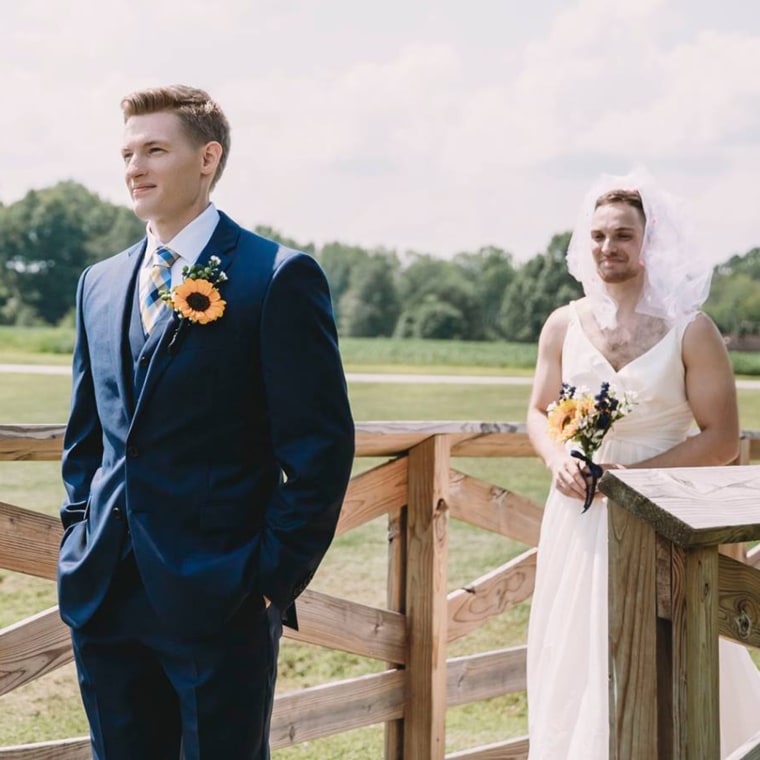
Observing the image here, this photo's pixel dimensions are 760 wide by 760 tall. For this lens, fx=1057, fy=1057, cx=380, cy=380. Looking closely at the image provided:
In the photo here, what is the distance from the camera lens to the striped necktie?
7.20 feet

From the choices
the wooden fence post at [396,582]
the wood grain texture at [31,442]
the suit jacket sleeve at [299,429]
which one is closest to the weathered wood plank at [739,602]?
the suit jacket sleeve at [299,429]

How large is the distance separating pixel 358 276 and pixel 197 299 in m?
46.2

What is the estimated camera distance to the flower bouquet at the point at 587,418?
308cm

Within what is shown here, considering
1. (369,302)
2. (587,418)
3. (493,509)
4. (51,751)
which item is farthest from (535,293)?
(51,751)

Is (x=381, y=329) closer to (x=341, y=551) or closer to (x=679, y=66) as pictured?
(x=679, y=66)

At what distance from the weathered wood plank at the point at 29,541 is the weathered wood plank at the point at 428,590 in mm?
1196

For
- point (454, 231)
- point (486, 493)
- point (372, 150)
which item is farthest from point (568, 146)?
point (486, 493)

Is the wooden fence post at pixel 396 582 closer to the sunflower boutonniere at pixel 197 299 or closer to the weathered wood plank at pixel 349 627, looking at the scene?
the weathered wood plank at pixel 349 627

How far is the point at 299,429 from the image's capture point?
6.82ft

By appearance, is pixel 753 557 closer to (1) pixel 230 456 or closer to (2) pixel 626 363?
(2) pixel 626 363

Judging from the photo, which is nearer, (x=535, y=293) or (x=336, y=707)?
(x=336, y=707)

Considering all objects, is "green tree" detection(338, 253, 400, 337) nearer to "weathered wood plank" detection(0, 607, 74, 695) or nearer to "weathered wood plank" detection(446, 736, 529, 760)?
"weathered wood plank" detection(446, 736, 529, 760)

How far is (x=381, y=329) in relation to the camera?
48094 mm

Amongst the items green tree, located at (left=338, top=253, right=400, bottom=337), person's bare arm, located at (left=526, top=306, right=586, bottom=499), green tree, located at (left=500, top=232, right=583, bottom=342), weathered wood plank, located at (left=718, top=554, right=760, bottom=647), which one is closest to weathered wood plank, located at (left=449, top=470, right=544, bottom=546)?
person's bare arm, located at (left=526, top=306, right=586, bottom=499)
